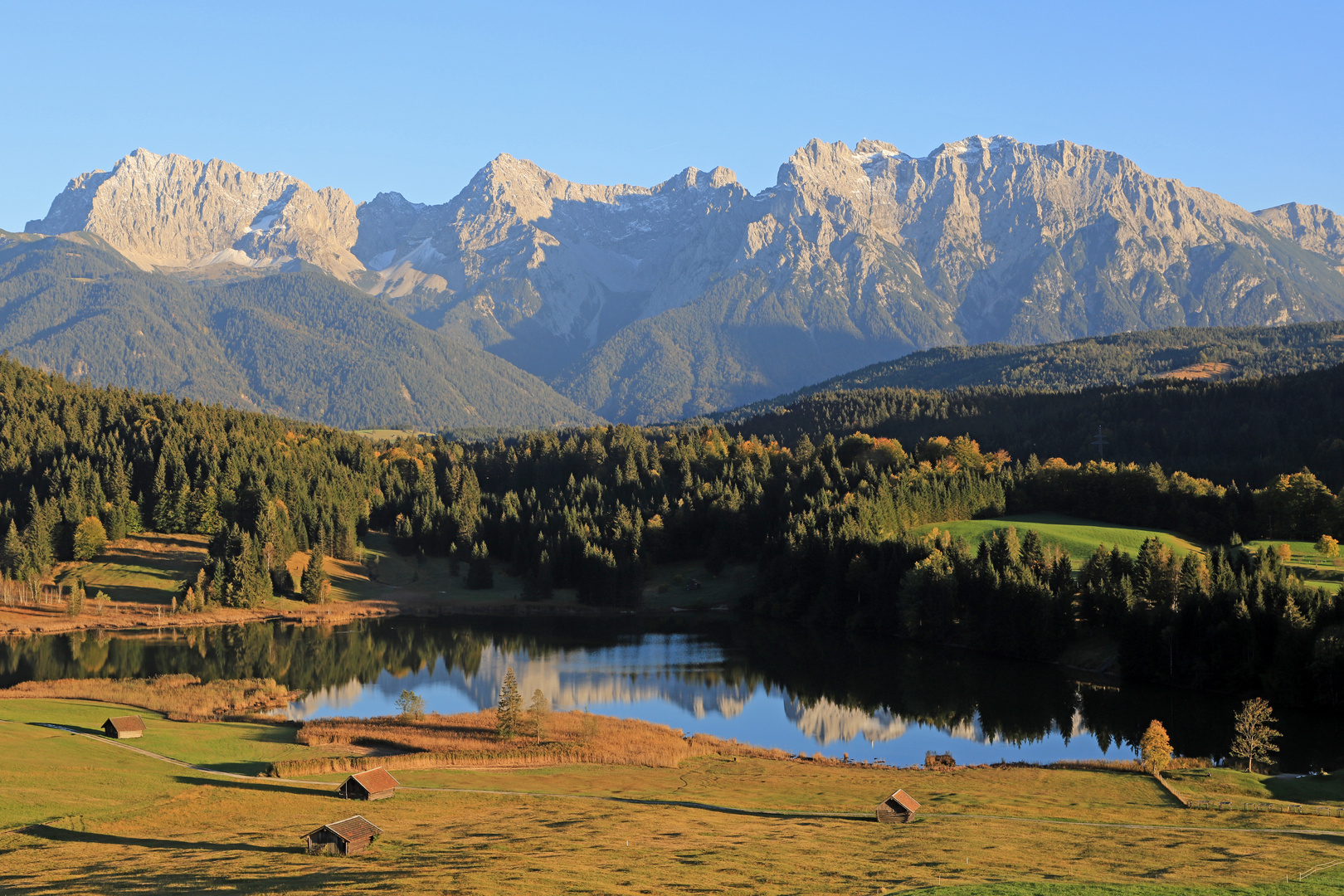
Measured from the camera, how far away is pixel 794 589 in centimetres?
14338

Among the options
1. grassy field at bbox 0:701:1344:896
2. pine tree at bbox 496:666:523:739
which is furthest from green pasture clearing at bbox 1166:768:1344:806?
pine tree at bbox 496:666:523:739

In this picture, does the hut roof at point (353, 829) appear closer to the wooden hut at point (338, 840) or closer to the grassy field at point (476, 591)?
the wooden hut at point (338, 840)

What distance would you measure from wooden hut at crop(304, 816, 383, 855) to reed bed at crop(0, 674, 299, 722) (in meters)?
39.6

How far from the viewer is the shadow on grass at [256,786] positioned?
184 ft

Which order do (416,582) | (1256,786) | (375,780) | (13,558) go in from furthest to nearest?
(416,582)
(13,558)
(1256,786)
(375,780)

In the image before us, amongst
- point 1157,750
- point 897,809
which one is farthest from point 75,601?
point 1157,750

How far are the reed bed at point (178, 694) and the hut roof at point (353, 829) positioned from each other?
39.0m

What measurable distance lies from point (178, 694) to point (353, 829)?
Result: 168 ft

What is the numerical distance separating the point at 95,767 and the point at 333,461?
144m

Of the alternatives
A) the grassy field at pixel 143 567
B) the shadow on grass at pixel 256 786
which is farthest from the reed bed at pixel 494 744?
the grassy field at pixel 143 567

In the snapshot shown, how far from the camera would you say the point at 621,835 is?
4756 cm

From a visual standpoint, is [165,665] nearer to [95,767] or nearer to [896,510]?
[95,767]

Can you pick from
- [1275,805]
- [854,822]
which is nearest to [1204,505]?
[1275,805]

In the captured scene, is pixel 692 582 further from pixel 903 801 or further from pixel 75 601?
pixel 903 801
